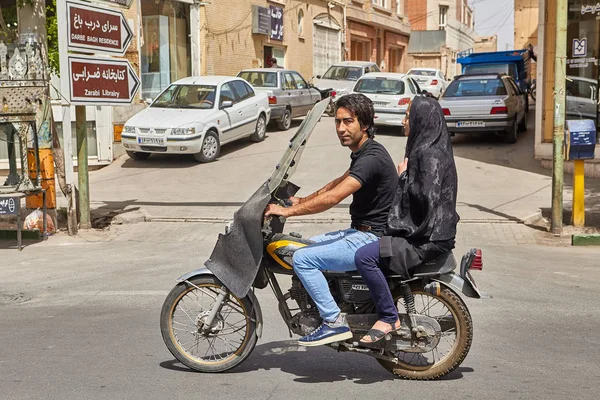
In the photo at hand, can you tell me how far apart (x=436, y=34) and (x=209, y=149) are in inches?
1696

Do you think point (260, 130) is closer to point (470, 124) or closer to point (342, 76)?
point (470, 124)

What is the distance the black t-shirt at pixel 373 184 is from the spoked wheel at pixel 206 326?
0.92 metres

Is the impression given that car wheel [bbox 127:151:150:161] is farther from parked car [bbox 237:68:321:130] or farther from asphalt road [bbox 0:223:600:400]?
asphalt road [bbox 0:223:600:400]

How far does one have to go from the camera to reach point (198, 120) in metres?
17.2

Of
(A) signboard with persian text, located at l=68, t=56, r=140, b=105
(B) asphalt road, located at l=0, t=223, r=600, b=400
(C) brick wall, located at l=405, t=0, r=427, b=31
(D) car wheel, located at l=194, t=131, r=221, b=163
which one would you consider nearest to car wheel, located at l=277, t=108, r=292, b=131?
(D) car wheel, located at l=194, t=131, r=221, b=163

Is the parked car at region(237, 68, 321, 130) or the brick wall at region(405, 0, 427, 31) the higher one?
the brick wall at region(405, 0, 427, 31)

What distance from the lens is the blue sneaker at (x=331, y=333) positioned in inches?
191

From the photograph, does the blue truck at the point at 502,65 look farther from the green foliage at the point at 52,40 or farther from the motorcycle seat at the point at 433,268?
the motorcycle seat at the point at 433,268

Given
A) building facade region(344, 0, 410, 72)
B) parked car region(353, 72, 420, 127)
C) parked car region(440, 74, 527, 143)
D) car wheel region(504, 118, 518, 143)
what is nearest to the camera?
parked car region(440, 74, 527, 143)

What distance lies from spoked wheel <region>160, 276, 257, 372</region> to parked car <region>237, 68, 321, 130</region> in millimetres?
16192

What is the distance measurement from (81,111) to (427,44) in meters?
48.9

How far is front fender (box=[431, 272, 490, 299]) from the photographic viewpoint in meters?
4.88

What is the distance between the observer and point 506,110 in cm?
1884

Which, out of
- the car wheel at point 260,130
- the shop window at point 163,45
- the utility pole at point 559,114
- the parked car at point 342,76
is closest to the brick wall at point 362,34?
the parked car at point 342,76
